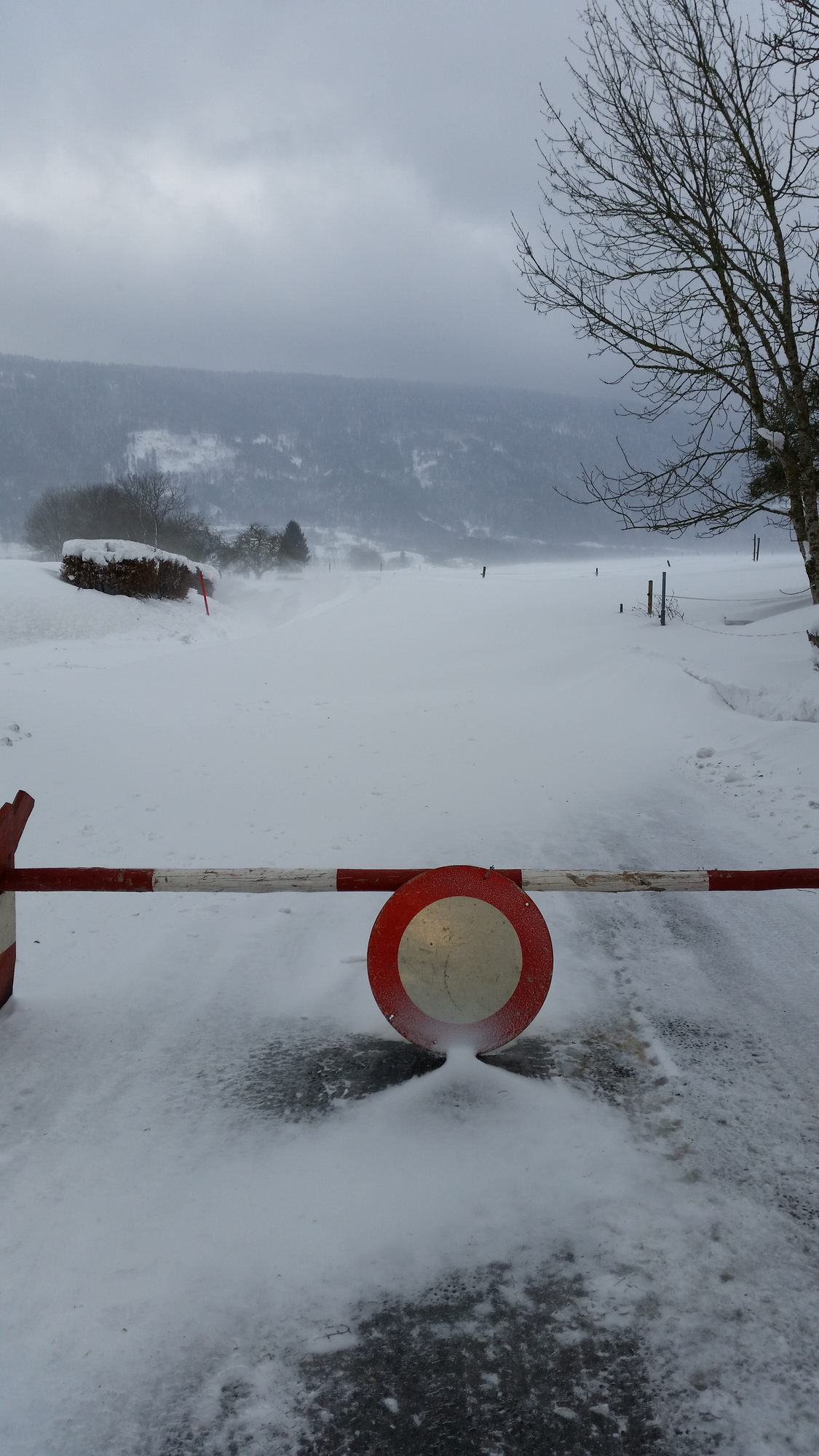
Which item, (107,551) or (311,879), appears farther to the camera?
(107,551)

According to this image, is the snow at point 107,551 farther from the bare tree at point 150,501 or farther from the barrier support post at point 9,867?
the bare tree at point 150,501

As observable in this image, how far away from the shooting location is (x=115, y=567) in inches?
1064

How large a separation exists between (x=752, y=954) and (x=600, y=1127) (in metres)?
1.80

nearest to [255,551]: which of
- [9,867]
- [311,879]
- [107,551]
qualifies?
[107,551]

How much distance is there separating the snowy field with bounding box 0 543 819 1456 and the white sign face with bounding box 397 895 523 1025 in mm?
362

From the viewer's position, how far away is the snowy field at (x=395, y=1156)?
1865 millimetres

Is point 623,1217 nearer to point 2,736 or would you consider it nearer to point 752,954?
point 752,954

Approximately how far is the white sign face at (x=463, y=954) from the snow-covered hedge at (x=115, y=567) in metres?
26.6

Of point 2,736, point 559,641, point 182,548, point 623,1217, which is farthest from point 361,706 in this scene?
point 182,548

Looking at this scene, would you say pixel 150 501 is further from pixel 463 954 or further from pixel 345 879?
pixel 463 954

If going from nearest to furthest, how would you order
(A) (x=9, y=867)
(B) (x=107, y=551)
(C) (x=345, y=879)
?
(C) (x=345, y=879) < (A) (x=9, y=867) < (B) (x=107, y=551)

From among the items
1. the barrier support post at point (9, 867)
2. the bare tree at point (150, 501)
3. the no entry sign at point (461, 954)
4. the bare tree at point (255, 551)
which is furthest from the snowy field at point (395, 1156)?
the bare tree at point (255, 551)

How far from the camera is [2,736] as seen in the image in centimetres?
800

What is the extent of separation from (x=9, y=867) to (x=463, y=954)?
2029 millimetres
